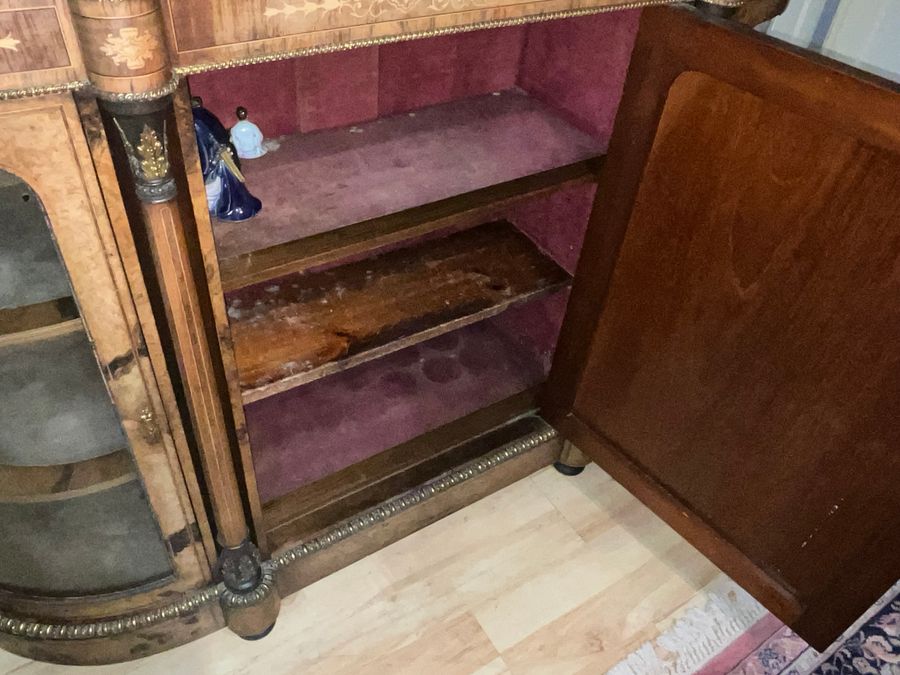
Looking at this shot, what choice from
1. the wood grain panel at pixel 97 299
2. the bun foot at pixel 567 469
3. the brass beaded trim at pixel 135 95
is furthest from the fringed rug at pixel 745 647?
the brass beaded trim at pixel 135 95

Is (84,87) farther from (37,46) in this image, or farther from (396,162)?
(396,162)

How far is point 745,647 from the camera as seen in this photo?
1280 mm

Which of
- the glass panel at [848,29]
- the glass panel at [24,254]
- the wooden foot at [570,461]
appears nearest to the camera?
the glass panel at [24,254]

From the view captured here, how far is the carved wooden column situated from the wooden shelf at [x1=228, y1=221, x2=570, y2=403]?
132mm

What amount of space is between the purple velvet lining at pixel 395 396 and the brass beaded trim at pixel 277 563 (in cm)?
11

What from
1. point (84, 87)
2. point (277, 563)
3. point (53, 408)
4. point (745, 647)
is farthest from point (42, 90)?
point (745, 647)

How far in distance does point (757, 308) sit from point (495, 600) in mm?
734

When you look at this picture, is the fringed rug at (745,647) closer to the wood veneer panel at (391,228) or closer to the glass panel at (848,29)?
the wood veneer panel at (391,228)

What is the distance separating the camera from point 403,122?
1.17m

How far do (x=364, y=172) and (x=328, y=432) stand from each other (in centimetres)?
55

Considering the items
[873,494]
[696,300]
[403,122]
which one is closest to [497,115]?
[403,122]

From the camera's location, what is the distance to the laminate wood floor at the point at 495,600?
122cm

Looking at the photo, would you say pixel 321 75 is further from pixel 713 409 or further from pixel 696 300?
pixel 713 409

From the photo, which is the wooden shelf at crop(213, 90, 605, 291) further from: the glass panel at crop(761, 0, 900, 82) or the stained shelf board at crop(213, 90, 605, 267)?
the glass panel at crop(761, 0, 900, 82)
